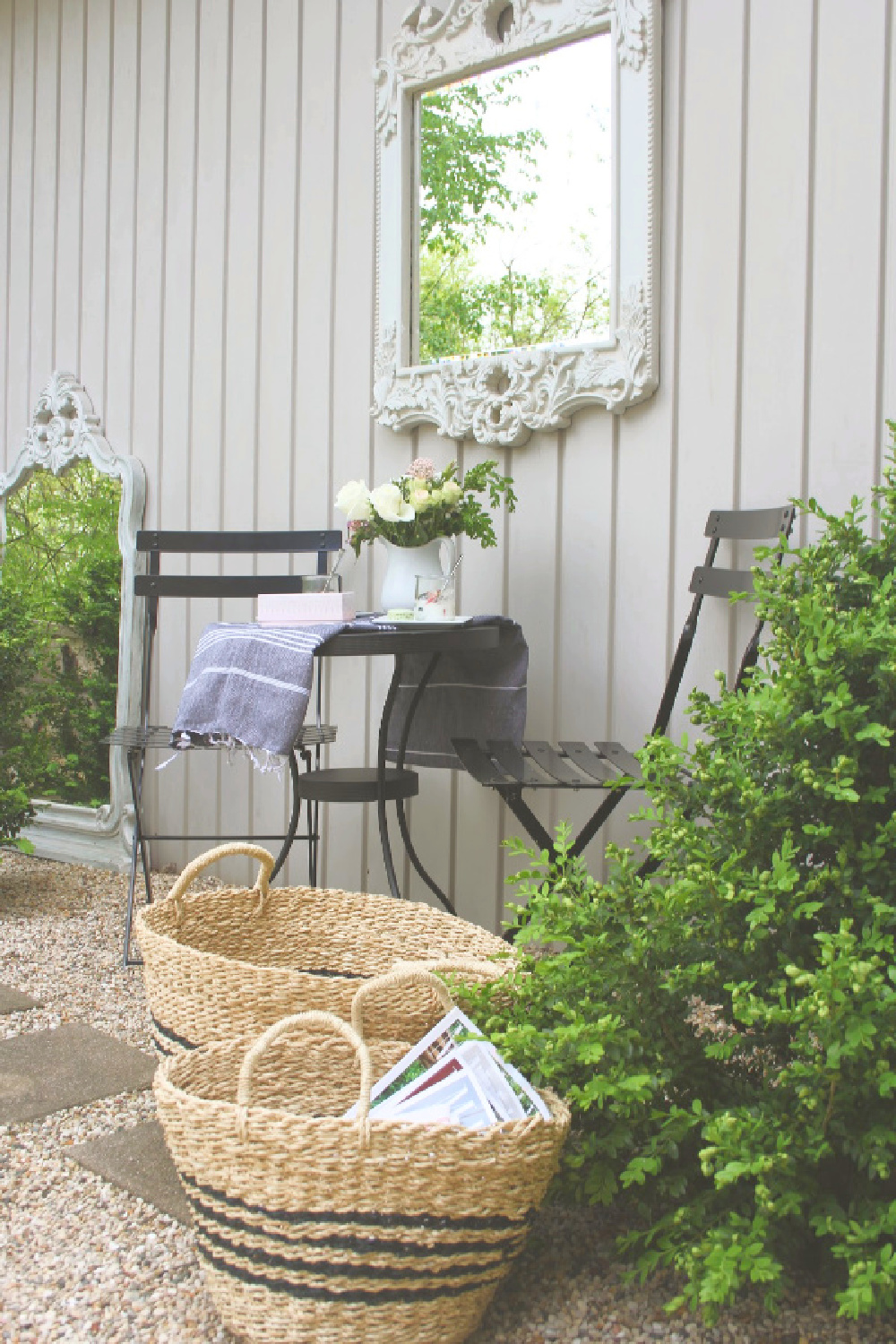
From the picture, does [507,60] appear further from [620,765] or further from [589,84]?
[620,765]

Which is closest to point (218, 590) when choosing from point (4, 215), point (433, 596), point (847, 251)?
point (433, 596)

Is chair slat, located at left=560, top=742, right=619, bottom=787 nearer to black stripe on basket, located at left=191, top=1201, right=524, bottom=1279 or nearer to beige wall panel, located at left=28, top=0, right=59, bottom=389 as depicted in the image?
black stripe on basket, located at left=191, top=1201, right=524, bottom=1279

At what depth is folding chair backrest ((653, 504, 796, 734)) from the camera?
7.68 feet

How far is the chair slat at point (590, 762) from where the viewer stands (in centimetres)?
228

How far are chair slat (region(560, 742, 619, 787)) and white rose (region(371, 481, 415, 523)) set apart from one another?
0.62 meters

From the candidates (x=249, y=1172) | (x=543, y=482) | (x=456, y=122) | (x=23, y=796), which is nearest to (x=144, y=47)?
(x=456, y=122)

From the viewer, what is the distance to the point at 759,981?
1353 mm

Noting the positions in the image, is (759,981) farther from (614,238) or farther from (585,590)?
(614,238)

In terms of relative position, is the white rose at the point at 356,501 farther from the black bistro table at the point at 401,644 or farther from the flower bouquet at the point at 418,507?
the black bistro table at the point at 401,644

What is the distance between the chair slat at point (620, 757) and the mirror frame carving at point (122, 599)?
183 cm

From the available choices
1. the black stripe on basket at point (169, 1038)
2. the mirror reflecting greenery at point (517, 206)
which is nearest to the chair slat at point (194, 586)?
the mirror reflecting greenery at point (517, 206)

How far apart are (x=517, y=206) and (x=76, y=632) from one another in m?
2.06

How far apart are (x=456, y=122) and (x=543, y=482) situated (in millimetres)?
1016

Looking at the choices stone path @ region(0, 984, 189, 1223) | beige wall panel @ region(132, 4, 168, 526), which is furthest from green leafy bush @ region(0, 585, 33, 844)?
stone path @ region(0, 984, 189, 1223)
